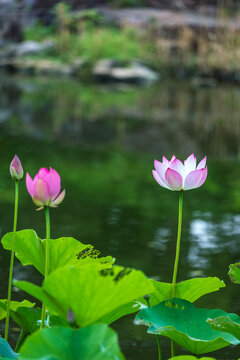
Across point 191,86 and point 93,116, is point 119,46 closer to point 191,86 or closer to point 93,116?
point 191,86

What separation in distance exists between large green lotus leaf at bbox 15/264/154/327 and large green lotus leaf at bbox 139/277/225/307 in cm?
20

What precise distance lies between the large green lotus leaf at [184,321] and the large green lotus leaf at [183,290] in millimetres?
42

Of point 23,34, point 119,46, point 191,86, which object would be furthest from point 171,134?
point 23,34

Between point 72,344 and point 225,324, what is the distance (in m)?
0.27

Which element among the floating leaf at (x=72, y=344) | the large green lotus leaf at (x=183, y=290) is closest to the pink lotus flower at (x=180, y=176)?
the large green lotus leaf at (x=183, y=290)

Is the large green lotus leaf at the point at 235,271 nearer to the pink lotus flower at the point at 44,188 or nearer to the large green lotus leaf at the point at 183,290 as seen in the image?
the large green lotus leaf at the point at 183,290

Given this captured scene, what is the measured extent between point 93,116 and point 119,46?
19.7 ft

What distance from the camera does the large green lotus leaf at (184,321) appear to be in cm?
78

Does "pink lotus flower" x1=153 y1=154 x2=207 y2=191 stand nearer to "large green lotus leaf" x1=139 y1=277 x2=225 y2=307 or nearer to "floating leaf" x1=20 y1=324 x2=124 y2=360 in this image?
"large green lotus leaf" x1=139 y1=277 x2=225 y2=307

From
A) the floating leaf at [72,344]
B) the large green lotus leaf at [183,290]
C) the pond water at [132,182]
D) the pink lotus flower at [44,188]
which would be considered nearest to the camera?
the floating leaf at [72,344]

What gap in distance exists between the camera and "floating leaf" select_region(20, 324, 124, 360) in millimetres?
593

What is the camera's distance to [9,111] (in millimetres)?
6152

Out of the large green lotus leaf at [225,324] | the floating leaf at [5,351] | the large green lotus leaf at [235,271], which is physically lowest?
the floating leaf at [5,351]

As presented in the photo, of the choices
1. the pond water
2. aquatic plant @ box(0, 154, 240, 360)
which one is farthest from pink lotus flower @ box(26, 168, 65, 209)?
the pond water
